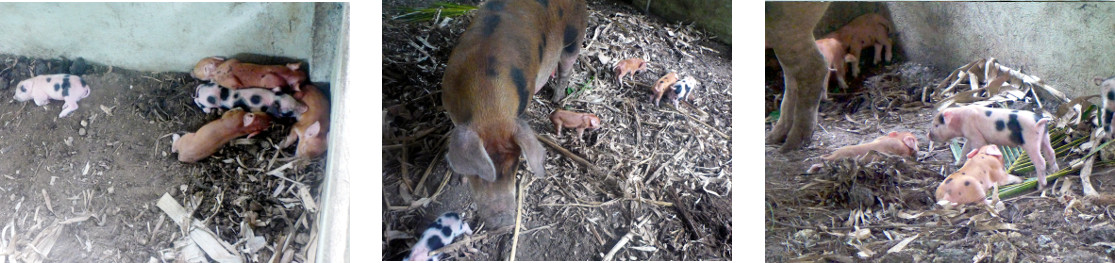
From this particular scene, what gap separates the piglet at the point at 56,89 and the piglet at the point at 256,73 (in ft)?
1.92

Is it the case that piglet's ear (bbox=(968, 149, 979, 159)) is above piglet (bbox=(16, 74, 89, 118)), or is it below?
above

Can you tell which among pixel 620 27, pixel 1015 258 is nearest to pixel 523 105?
pixel 620 27

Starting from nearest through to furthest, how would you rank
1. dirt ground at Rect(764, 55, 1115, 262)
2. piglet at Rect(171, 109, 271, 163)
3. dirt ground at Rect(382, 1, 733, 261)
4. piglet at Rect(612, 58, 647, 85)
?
dirt ground at Rect(382, 1, 733, 261) → dirt ground at Rect(764, 55, 1115, 262) → piglet at Rect(612, 58, 647, 85) → piglet at Rect(171, 109, 271, 163)

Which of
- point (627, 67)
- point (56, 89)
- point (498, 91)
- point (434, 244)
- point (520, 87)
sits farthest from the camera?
point (56, 89)

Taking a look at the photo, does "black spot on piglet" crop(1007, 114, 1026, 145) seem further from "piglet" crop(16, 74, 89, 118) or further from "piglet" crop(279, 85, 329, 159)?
"piglet" crop(16, 74, 89, 118)

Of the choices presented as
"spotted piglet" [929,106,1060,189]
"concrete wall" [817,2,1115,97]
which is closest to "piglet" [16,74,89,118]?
"concrete wall" [817,2,1115,97]

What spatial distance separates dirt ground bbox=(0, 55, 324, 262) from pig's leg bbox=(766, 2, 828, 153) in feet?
6.03

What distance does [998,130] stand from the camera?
9.68 ft

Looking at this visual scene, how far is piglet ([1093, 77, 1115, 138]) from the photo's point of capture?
3.07 meters

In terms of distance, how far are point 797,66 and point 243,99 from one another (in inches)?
96.7

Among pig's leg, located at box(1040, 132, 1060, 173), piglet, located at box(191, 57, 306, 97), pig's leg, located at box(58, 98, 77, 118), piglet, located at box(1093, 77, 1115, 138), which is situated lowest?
pig's leg, located at box(58, 98, 77, 118)

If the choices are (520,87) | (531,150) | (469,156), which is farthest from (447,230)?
(520,87)

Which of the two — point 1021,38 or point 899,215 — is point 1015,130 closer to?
point 1021,38

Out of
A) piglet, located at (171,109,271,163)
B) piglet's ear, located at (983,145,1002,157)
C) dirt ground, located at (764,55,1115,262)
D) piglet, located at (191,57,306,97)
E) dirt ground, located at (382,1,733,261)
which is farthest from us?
piglet, located at (191,57,306,97)
